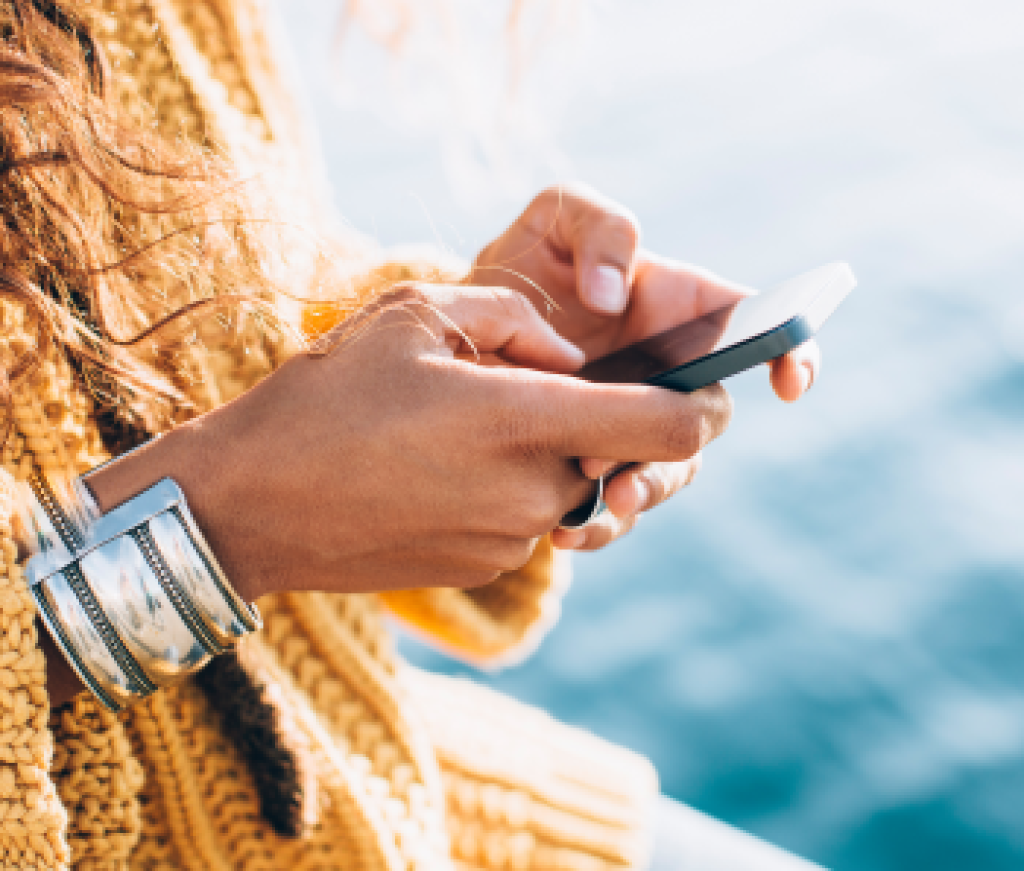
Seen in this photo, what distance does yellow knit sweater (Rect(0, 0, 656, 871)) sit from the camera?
0.62m

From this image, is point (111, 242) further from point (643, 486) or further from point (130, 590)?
point (643, 486)

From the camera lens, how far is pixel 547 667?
177 centimetres

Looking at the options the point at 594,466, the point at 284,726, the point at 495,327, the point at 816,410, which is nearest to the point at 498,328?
the point at 495,327

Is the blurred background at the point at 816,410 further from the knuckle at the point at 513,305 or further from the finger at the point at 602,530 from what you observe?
the finger at the point at 602,530

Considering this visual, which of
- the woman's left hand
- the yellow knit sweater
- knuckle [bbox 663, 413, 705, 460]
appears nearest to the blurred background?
the woman's left hand

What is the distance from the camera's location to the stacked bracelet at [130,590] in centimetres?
53

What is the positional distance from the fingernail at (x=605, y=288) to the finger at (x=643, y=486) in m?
0.14

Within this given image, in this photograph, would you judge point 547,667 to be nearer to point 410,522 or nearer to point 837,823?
point 837,823

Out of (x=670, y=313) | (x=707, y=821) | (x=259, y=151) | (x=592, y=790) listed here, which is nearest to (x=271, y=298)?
(x=259, y=151)

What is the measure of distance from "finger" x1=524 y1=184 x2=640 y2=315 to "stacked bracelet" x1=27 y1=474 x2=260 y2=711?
14.5 inches

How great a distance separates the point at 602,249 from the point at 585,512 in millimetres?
244

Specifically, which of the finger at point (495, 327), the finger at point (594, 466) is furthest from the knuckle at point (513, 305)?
the finger at point (594, 466)

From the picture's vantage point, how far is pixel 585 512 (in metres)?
0.62

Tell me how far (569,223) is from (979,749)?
127cm
